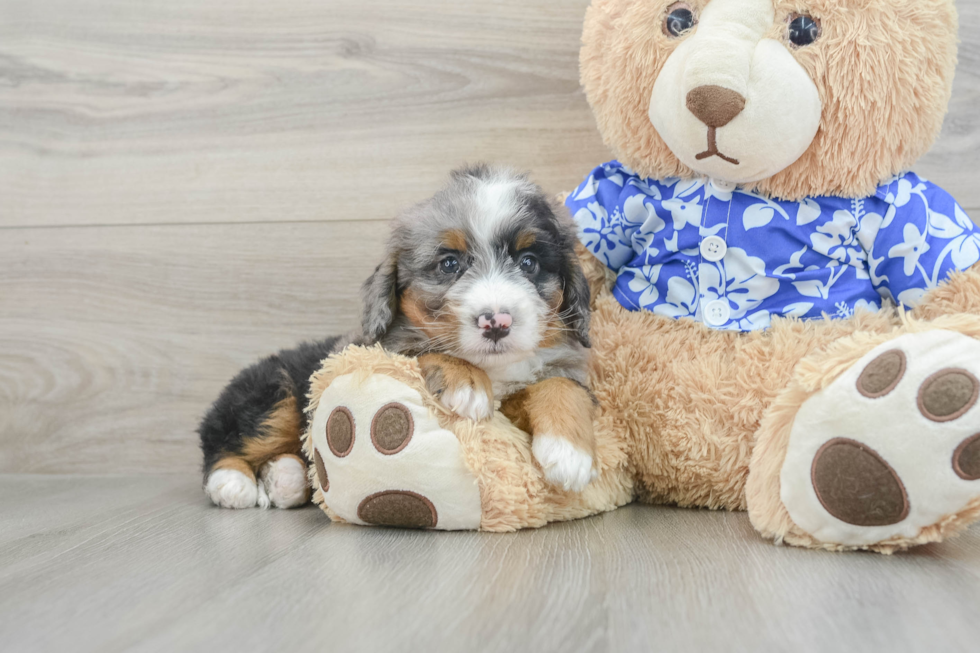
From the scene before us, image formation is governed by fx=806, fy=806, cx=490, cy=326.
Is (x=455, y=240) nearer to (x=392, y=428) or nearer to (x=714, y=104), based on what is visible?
(x=392, y=428)

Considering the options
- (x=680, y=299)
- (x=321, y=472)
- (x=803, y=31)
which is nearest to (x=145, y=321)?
(x=321, y=472)

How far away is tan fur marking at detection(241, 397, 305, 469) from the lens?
2.29m

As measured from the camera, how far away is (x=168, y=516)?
2.16 m

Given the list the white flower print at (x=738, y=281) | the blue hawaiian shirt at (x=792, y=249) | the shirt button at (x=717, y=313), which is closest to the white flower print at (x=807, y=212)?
the blue hawaiian shirt at (x=792, y=249)

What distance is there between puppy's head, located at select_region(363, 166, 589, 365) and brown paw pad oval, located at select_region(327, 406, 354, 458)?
227 millimetres

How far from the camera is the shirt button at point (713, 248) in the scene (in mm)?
2002

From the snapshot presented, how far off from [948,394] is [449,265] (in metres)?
1.03

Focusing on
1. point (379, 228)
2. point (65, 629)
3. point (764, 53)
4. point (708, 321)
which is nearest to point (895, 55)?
point (764, 53)

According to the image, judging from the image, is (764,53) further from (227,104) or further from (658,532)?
(227,104)

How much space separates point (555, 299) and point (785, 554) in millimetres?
744

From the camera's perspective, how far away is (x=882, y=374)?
148 centimetres

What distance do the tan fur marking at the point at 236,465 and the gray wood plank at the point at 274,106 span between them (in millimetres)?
917

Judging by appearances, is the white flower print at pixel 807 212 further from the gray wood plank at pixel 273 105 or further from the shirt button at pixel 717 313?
the gray wood plank at pixel 273 105

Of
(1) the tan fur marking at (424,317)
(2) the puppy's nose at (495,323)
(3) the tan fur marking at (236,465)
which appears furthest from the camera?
(3) the tan fur marking at (236,465)
